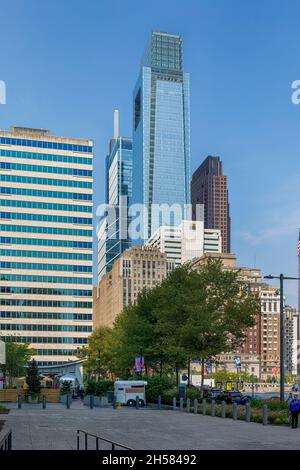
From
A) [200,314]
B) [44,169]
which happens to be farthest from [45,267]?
[200,314]

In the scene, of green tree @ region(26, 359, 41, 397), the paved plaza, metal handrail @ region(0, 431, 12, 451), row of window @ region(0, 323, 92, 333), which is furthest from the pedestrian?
row of window @ region(0, 323, 92, 333)

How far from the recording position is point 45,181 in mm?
175125

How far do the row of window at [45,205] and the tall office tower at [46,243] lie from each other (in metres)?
0.24

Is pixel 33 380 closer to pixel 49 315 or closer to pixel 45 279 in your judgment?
pixel 45 279

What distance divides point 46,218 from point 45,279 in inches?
597

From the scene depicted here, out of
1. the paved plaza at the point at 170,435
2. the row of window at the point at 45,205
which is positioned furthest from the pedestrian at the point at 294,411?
the row of window at the point at 45,205

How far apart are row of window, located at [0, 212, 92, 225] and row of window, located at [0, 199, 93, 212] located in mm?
1991

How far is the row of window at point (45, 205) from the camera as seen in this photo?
172 meters

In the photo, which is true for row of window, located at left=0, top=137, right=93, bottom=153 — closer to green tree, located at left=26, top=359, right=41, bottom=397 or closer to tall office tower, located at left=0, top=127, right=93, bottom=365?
tall office tower, located at left=0, top=127, right=93, bottom=365

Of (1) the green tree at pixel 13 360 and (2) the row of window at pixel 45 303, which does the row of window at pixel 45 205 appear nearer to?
(2) the row of window at pixel 45 303

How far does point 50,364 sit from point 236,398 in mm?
103552

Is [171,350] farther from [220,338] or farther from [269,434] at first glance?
[269,434]

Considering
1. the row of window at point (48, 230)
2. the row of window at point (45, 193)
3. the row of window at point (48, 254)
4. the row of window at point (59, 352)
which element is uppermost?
the row of window at point (45, 193)
